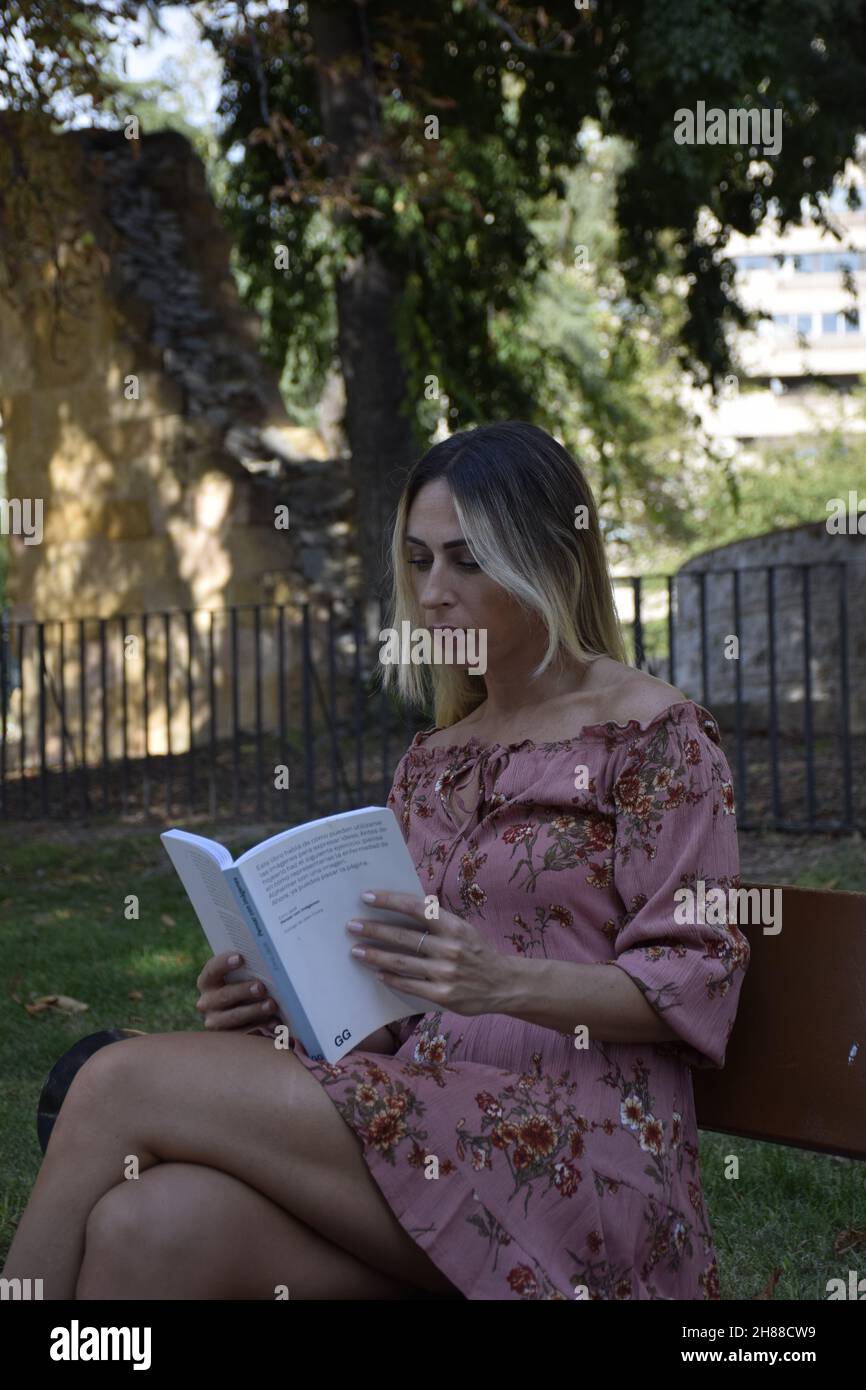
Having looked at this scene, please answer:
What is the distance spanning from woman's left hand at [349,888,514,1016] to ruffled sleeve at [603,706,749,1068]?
0.22 m

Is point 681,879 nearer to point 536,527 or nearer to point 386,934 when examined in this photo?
point 386,934

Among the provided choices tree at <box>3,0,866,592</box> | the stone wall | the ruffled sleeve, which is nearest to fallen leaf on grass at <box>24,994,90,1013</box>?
the ruffled sleeve

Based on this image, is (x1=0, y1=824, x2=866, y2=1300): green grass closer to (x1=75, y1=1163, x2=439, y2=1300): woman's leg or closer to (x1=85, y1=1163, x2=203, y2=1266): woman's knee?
(x1=75, y1=1163, x2=439, y2=1300): woman's leg

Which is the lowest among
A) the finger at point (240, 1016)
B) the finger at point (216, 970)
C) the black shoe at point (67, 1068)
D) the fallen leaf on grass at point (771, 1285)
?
the fallen leaf on grass at point (771, 1285)

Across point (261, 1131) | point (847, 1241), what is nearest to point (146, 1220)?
point (261, 1131)

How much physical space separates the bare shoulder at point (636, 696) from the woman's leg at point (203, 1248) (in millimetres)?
967

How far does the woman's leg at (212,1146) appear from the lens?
85.1 inches

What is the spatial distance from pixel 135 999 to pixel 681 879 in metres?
3.93

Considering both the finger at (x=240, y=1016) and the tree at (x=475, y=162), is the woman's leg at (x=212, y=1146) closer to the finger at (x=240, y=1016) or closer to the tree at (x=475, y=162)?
the finger at (x=240, y=1016)

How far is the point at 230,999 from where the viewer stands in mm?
2508
